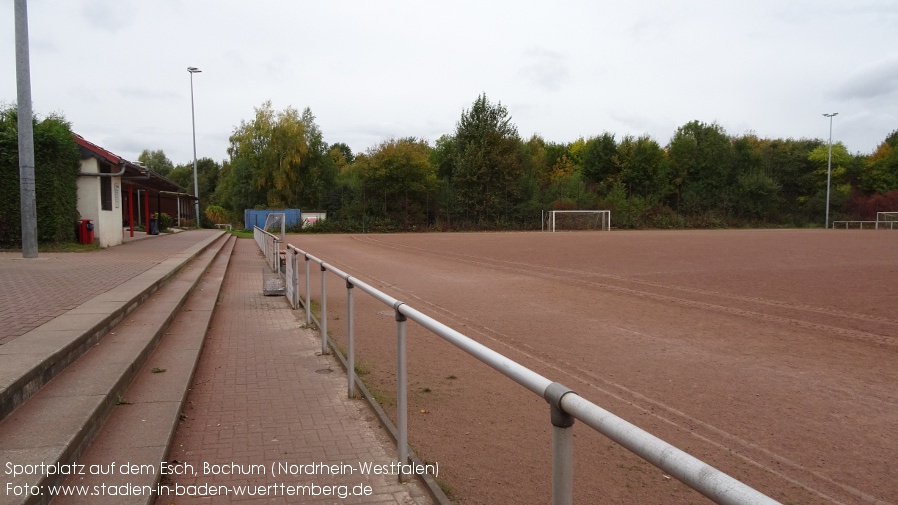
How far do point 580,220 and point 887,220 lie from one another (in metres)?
30.1

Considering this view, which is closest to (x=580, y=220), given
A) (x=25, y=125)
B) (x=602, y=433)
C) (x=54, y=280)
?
(x=25, y=125)

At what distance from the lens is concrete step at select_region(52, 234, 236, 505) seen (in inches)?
123

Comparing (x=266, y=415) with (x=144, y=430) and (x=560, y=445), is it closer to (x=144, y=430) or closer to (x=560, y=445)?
(x=144, y=430)

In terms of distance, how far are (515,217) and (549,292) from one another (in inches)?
1778

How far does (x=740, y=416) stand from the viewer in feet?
15.8

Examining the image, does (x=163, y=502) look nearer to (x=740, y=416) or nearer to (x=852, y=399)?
(x=740, y=416)

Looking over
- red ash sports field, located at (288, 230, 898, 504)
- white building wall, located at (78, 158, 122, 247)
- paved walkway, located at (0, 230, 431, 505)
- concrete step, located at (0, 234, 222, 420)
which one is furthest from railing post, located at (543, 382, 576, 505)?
white building wall, located at (78, 158, 122, 247)

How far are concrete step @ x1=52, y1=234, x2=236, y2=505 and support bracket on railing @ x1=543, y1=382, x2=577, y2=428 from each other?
2.28 m

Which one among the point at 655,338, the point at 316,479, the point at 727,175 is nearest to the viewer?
the point at 316,479

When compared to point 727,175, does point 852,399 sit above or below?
below

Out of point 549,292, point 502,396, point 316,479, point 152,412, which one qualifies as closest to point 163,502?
point 316,479

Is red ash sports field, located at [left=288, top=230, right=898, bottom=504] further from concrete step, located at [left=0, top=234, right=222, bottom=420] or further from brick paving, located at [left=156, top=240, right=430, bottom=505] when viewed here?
concrete step, located at [left=0, top=234, right=222, bottom=420]

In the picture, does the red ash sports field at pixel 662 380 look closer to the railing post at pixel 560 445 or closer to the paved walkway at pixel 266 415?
the paved walkway at pixel 266 415

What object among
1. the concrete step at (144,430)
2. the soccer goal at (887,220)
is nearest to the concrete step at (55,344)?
the concrete step at (144,430)
